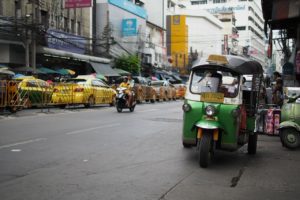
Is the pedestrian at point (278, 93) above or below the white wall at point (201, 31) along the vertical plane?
below

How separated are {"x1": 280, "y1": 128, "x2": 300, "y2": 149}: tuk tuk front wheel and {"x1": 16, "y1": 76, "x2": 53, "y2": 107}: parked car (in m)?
12.6

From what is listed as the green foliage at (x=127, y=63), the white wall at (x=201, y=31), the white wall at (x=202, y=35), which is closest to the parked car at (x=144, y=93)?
the green foliage at (x=127, y=63)

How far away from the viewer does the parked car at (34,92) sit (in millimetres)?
20688

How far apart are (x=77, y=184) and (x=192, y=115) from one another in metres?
2.98

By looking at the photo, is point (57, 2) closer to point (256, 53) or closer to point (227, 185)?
point (227, 185)

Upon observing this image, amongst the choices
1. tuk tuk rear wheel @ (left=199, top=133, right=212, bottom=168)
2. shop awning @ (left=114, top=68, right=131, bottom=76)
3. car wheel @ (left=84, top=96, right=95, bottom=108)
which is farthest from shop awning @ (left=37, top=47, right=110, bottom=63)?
tuk tuk rear wheel @ (left=199, top=133, right=212, bottom=168)

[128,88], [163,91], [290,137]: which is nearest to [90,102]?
[128,88]

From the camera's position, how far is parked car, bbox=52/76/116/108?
23.0 m

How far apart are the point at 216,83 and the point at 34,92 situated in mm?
13865

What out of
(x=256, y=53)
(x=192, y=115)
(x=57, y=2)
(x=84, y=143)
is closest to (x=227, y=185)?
(x=192, y=115)

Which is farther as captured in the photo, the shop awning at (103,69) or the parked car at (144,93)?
the shop awning at (103,69)

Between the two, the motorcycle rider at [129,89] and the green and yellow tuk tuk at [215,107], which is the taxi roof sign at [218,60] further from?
the motorcycle rider at [129,89]

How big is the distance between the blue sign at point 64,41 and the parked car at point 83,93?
8490 millimetres

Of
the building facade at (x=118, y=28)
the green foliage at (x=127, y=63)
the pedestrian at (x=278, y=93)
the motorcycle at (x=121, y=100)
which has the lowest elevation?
the motorcycle at (x=121, y=100)
